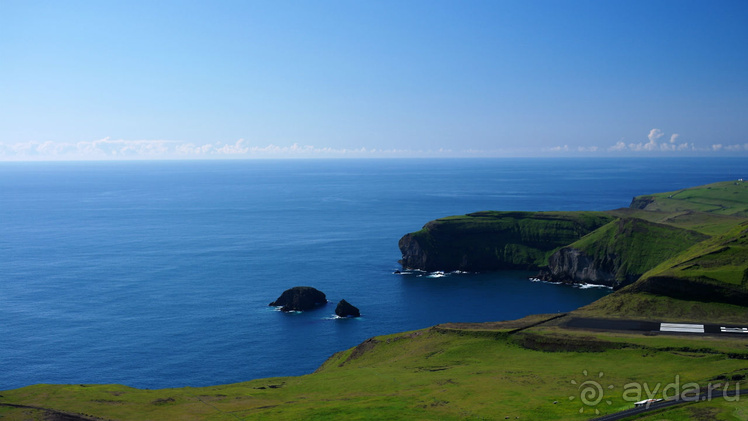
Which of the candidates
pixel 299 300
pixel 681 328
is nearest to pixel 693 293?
pixel 681 328

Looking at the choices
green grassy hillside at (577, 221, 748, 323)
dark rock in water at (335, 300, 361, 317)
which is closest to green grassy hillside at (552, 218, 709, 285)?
green grassy hillside at (577, 221, 748, 323)

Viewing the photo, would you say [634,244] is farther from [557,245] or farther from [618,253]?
[557,245]

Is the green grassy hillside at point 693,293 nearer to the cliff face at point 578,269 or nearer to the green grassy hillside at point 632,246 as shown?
the green grassy hillside at point 632,246

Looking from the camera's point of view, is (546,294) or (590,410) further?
(546,294)

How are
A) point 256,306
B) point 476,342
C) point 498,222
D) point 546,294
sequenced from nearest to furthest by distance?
point 476,342
point 256,306
point 546,294
point 498,222

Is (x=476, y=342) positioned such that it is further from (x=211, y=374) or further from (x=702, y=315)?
(x=211, y=374)

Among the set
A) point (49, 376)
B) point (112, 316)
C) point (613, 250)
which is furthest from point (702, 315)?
point (112, 316)

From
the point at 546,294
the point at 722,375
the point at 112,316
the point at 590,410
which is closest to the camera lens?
the point at 590,410

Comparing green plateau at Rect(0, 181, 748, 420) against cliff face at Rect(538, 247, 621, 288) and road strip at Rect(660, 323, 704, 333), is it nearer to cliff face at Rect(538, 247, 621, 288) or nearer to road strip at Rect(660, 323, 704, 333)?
road strip at Rect(660, 323, 704, 333)
